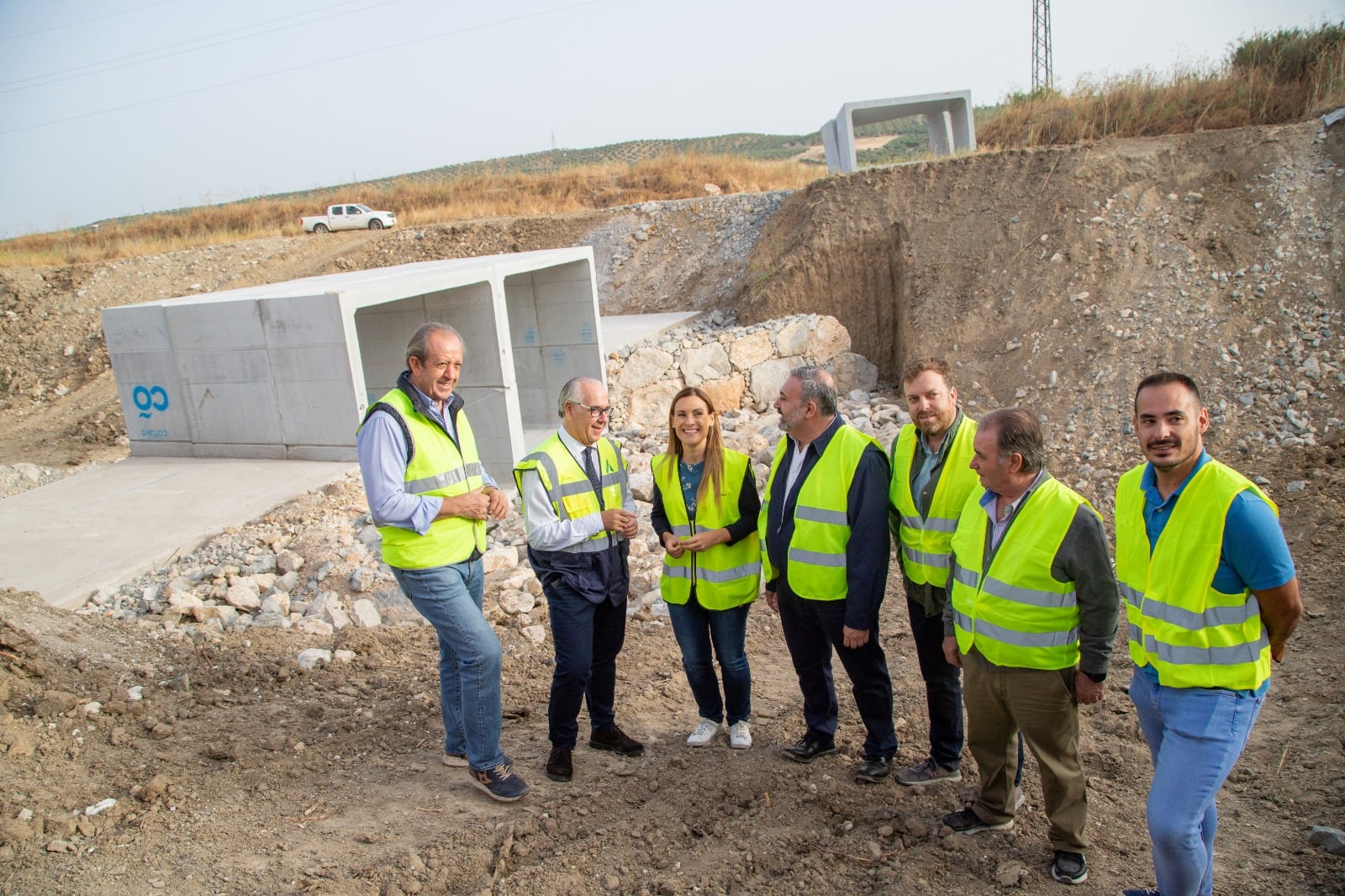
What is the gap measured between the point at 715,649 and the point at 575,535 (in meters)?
0.98

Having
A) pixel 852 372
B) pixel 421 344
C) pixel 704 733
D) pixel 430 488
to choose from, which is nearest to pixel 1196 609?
pixel 704 733

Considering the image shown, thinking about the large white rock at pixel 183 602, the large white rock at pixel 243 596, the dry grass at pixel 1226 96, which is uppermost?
the dry grass at pixel 1226 96

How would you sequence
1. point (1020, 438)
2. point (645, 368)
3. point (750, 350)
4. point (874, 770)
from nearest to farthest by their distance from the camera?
1. point (1020, 438)
2. point (874, 770)
3. point (750, 350)
4. point (645, 368)

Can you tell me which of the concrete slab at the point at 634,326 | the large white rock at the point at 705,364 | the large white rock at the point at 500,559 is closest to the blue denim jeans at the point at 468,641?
the large white rock at the point at 500,559

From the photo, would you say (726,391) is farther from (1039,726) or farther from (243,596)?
(1039,726)

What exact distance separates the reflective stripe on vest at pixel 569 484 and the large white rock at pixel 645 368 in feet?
28.3

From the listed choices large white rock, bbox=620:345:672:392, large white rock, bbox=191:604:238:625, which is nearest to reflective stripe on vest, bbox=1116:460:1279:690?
large white rock, bbox=191:604:238:625

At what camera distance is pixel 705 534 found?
13.1ft

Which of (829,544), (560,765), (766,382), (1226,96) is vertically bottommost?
(560,765)

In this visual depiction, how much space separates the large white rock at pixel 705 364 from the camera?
488 inches

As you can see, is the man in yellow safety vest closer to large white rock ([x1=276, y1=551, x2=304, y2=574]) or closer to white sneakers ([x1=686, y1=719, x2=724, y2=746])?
white sneakers ([x1=686, y1=719, x2=724, y2=746])

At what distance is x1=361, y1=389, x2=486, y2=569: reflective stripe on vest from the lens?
12.0ft

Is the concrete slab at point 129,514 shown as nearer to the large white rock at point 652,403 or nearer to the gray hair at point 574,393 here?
the gray hair at point 574,393

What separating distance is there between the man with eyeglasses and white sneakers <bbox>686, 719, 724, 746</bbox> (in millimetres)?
637
